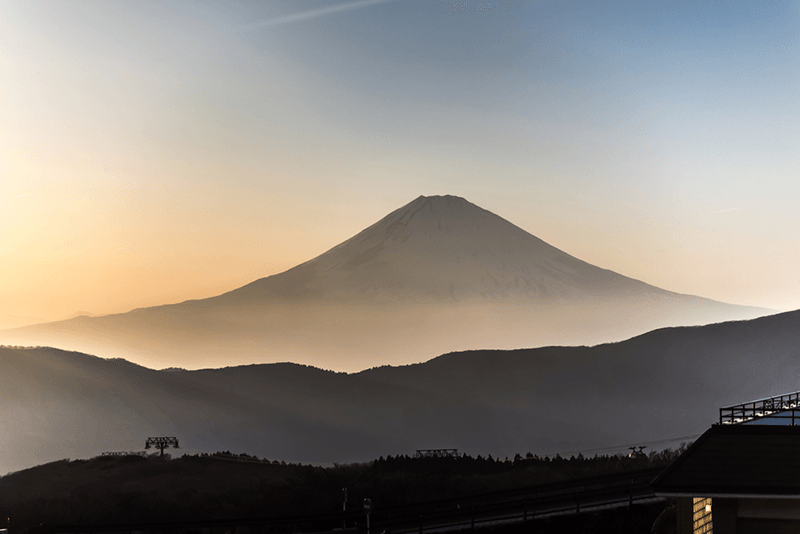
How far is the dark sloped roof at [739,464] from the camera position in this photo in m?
22.7

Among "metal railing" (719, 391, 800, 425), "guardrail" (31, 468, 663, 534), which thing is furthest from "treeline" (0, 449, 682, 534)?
"metal railing" (719, 391, 800, 425)

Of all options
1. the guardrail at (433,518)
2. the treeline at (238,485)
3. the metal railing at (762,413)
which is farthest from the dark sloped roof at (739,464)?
the treeline at (238,485)

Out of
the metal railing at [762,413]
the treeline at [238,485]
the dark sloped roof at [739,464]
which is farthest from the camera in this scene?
the treeline at [238,485]

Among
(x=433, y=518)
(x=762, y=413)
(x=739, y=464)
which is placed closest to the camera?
(x=739, y=464)

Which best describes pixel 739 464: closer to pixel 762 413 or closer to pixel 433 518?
pixel 762 413

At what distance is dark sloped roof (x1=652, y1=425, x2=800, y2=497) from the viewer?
22734 mm

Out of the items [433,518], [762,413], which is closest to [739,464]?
[762,413]

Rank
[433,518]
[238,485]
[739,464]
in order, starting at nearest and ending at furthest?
[739,464] < [433,518] < [238,485]

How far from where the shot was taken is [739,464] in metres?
23.5

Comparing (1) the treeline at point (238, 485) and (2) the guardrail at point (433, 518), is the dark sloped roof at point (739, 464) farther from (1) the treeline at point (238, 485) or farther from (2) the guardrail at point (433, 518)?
(1) the treeline at point (238, 485)

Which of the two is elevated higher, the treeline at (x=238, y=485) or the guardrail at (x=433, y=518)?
the guardrail at (x=433, y=518)

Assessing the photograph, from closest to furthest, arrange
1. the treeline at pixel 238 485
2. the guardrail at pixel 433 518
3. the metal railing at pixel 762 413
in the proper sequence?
the metal railing at pixel 762 413 → the guardrail at pixel 433 518 → the treeline at pixel 238 485

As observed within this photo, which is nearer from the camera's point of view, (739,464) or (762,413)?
(739,464)

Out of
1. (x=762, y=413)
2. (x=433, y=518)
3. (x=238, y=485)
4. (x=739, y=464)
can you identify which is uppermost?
(x=762, y=413)
